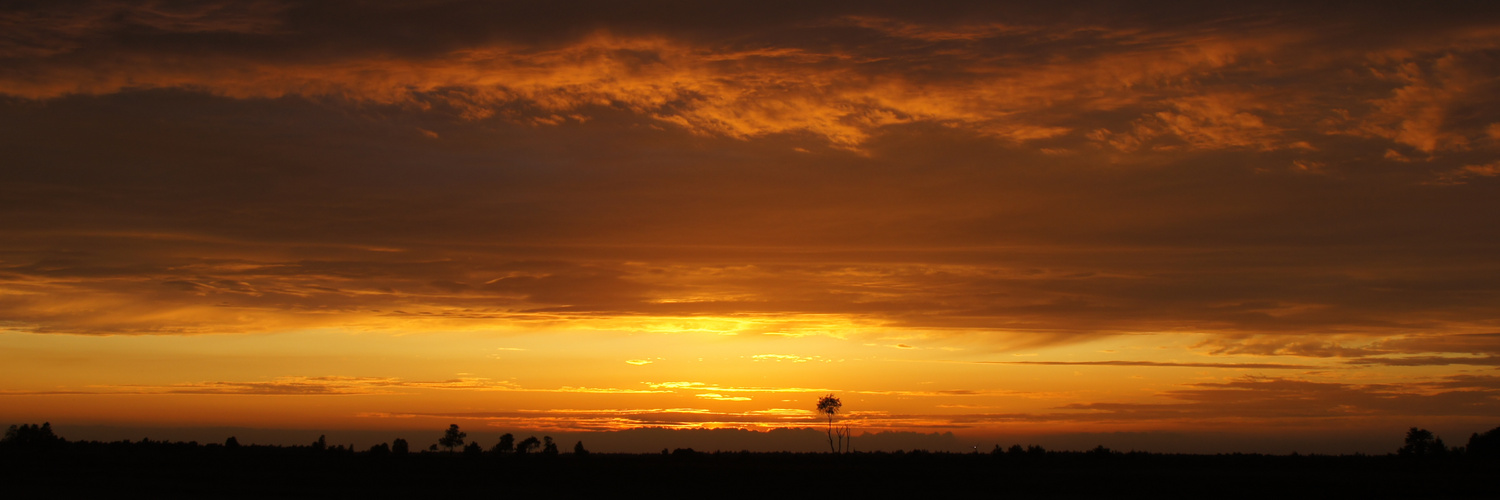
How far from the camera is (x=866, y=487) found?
57219mm

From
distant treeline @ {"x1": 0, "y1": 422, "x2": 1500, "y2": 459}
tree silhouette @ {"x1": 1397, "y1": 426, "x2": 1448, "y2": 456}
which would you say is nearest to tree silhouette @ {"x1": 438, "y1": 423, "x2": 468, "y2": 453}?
distant treeline @ {"x1": 0, "y1": 422, "x2": 1500, "y2": 459}

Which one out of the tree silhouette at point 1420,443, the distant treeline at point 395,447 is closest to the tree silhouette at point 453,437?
the distant treeline at point 395,447

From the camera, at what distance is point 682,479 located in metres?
61.8

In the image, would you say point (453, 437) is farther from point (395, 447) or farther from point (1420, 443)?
Answer: point (1420, 443)

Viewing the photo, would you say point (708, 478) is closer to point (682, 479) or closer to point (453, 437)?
point (682, 479)

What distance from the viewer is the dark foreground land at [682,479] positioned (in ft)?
169

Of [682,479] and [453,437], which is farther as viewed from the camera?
[453,437]

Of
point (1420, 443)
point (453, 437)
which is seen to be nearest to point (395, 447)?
point (453, 437)

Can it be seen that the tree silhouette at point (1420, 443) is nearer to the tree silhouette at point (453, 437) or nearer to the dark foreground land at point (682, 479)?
the dark foreground land at point (682, 479)

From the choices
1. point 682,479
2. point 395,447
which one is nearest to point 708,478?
point 682,479

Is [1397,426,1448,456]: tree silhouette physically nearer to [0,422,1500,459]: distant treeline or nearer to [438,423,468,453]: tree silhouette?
[0,422,1500,459]: distant treeline

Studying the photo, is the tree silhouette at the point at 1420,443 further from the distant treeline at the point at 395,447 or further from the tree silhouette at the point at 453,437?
the tree silhouette at the point at 453,437

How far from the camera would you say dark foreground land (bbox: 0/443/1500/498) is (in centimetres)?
5166

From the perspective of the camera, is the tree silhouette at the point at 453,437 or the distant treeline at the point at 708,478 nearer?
the distant treeline at the point at 708,478
